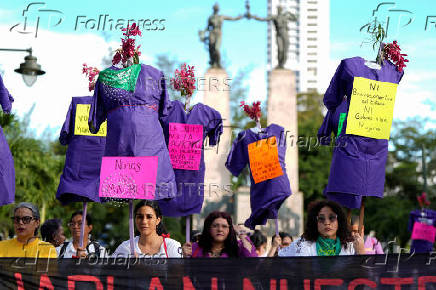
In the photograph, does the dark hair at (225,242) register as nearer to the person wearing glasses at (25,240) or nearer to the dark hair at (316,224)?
the dark hair at (316,224)

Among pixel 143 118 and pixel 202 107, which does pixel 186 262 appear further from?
pixel 202 107

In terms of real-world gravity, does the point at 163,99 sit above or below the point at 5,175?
above

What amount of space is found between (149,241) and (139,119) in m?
0.98

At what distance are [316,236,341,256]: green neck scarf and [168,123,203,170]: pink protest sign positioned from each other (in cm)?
234

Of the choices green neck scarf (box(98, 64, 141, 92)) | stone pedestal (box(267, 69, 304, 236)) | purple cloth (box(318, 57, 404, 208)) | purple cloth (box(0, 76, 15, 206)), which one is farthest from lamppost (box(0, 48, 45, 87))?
stone pedestal (box(267, 69, 304, 236))

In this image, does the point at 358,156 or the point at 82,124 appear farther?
the point at 82,124

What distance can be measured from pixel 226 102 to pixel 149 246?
22047 millimetres

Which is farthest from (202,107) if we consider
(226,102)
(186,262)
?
(226,102)

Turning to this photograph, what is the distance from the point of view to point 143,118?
586 cm

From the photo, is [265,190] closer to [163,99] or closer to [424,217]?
[163,99]

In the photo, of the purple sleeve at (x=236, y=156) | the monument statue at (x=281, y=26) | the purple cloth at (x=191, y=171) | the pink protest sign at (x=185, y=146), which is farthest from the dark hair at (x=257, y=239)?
the monument statue at (x=281, y=26)

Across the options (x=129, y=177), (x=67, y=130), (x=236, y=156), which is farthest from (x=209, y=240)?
(x=236, y=156)

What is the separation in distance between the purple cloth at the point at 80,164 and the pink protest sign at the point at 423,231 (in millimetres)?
6637

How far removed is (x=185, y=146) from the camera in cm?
771
